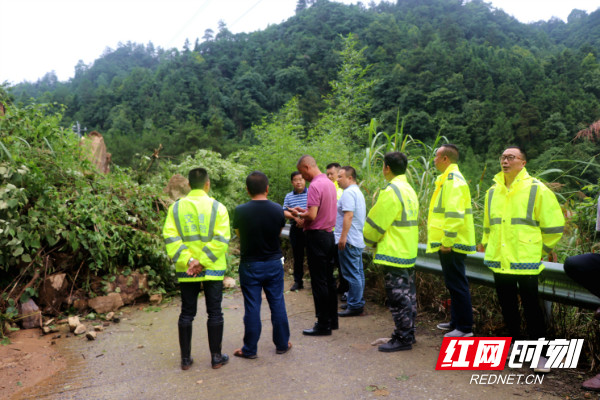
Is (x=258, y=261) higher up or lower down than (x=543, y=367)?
higher up

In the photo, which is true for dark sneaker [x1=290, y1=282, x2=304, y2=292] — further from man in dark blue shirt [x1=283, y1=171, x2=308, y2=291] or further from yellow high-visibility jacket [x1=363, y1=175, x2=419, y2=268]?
yellow high-visibility jacket [x1=363, y1=175, x2=419, y2=268]

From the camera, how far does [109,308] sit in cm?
522

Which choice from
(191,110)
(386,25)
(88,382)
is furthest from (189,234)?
(386,25)

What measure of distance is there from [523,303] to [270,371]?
2.04 m

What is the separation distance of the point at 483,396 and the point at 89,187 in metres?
5.35

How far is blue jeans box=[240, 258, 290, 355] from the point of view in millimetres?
3693

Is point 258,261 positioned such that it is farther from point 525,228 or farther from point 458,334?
point 525,228

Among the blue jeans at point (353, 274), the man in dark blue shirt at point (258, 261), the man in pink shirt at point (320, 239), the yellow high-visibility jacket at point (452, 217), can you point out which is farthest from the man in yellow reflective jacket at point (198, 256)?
the yellow high-visibility jacket at point (452, 217)

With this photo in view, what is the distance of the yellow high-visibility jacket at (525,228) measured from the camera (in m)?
3.17

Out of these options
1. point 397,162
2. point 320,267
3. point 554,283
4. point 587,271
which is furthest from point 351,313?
point 587,271

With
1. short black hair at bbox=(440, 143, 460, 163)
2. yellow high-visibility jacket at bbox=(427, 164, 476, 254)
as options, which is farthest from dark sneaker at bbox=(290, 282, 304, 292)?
short black hair at bbox=(440, 143, 460, 163)

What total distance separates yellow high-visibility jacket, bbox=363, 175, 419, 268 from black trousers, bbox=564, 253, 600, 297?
1.18m

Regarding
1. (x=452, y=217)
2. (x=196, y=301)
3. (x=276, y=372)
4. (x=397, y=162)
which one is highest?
(x=397, y=162)

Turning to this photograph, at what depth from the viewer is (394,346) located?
3.72 meters
